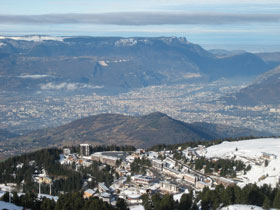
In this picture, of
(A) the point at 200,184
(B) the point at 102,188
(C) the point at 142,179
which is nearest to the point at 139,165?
(C) the point at 142,179

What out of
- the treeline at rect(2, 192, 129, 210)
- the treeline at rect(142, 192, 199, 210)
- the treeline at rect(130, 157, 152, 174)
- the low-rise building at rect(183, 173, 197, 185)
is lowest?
the treeline at rect(130, 157, 152, 174)

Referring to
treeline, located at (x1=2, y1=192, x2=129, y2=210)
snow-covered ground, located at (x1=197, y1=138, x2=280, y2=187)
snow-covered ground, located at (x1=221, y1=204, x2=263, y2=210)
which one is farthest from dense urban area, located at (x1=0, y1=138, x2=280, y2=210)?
snow-covered ground, located at (x1=221, y1=204, x2=263, y2=210)

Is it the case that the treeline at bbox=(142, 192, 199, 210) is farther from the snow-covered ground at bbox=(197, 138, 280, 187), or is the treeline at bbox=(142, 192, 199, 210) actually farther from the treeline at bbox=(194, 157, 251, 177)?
the treeline at bbox=(194, 157, 251, 177)

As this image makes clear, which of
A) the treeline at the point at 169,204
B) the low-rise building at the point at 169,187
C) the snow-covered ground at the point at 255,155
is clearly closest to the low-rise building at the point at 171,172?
the low-rise building at the point at 169,187

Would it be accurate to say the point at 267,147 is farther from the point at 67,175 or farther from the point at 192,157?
the point at 67,175

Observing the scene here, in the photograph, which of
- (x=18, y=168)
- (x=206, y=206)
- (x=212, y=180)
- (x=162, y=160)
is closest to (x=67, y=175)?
(x=18, y=168)

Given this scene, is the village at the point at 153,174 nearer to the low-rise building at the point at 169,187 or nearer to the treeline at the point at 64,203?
the low-rise building at the point at 169,187
